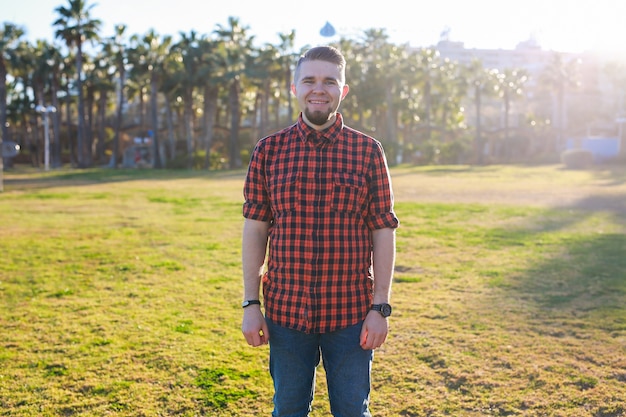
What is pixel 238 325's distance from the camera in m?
6.62

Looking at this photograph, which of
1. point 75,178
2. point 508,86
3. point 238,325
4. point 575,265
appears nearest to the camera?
point 238,325

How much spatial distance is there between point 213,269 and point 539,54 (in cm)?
17709

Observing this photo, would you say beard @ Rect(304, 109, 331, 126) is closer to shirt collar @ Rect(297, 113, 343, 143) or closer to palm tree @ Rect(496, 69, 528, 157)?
shirt collar @ Rect(297, 113, 343, 143)

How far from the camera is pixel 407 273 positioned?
9.48 m

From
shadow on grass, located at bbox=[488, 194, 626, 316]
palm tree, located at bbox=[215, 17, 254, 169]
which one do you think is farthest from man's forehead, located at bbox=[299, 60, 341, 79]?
palm tree, located at bbox=[215, 17, 254, 169]

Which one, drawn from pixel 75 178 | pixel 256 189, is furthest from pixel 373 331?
pixel 75 178

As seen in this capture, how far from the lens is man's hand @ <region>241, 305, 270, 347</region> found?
2.75 metres

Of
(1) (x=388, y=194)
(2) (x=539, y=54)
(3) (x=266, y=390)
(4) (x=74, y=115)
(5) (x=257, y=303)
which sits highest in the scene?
(2) (x=539, y=54)

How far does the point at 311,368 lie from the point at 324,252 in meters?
0.53

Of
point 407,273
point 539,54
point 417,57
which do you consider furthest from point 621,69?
point 539,54

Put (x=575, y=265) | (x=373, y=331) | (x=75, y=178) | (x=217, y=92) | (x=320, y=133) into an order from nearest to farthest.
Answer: (x=373, y=331)
(x=320, y=133)
(x=575, y=265)
(x=75, y=178)
(x=217, y=92)

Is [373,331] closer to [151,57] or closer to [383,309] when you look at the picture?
[383,309]

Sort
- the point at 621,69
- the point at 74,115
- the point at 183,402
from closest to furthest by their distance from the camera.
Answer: the point at 183,402
the point at 621,69
the point at 74,115

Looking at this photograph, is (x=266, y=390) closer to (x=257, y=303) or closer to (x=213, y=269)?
(x=257, y=303)
